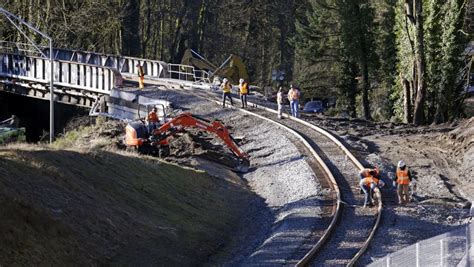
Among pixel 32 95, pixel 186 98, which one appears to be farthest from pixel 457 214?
pixel 32 95

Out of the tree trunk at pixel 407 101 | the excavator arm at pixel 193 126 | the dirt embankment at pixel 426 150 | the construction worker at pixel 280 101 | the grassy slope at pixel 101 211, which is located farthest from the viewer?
the tree trunk at pixel 407 101

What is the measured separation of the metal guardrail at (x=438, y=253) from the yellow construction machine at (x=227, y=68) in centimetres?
3783

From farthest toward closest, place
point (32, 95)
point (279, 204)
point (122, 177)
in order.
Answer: point (32, 95) → point (279, 204) → point (122, 177)

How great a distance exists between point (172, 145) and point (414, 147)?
29.7ft

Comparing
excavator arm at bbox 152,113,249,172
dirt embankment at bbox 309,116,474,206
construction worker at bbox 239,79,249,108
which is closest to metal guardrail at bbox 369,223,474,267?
dirt embankment at bbox 309,116,474,206

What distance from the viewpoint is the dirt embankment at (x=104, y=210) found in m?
14.7

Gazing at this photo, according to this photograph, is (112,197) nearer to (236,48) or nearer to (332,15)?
(332,15)

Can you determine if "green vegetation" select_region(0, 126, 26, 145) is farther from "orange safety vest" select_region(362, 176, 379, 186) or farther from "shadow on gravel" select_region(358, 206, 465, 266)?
"shadow on gravel" select_region(358, 206, 465, 266)

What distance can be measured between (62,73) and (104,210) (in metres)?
31.9

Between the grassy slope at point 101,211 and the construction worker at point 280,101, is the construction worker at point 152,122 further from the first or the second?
the construction worker at point 280,101

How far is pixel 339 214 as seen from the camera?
20406mm

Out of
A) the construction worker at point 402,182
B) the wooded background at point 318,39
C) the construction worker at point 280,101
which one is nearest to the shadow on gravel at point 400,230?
the construction worker at point 402,182

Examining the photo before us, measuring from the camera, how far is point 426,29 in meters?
44.8

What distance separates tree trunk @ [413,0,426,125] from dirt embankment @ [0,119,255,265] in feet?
62.5
